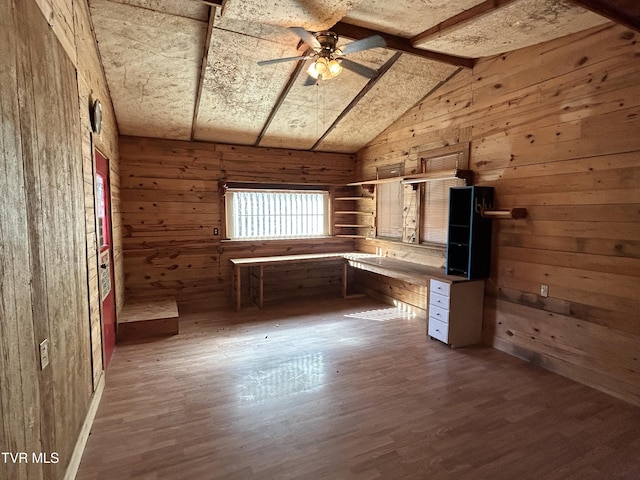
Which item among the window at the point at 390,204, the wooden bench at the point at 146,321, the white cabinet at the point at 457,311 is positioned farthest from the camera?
the window at the point at 390,204

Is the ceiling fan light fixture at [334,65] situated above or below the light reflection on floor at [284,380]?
above

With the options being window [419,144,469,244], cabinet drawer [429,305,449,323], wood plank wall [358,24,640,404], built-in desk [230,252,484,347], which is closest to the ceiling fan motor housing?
wood plank wall [358,24,640,404]

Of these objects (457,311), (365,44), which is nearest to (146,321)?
(457,311)

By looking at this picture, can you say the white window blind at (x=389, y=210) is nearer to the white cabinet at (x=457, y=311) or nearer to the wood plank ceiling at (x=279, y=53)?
the wood plank ceiling at (x=279, y=53)

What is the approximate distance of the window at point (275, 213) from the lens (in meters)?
5.53

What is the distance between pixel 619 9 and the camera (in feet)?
7.70

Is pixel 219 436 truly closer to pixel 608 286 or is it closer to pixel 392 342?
pixel 392 342

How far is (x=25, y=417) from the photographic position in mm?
1325

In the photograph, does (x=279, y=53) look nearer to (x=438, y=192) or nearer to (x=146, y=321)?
(x=438, y=192)

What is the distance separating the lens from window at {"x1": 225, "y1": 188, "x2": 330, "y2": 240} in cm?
553

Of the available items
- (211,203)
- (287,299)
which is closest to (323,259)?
(287,299)

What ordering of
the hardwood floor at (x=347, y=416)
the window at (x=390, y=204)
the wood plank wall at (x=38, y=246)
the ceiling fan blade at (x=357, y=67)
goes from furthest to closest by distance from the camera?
1. the window at (x=390, y=204)
2. the ceiling fan blade at (x=357, y=67)
3. the hardwood floor at (x=347, y=416)
4. the wood plank wall at (x=38, y=246)

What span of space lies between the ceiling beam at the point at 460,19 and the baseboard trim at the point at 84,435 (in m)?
4.03

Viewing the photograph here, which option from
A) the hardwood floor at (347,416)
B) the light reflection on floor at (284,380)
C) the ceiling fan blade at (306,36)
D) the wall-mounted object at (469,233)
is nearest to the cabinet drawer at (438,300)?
the wall-mounted object at (469,233)
